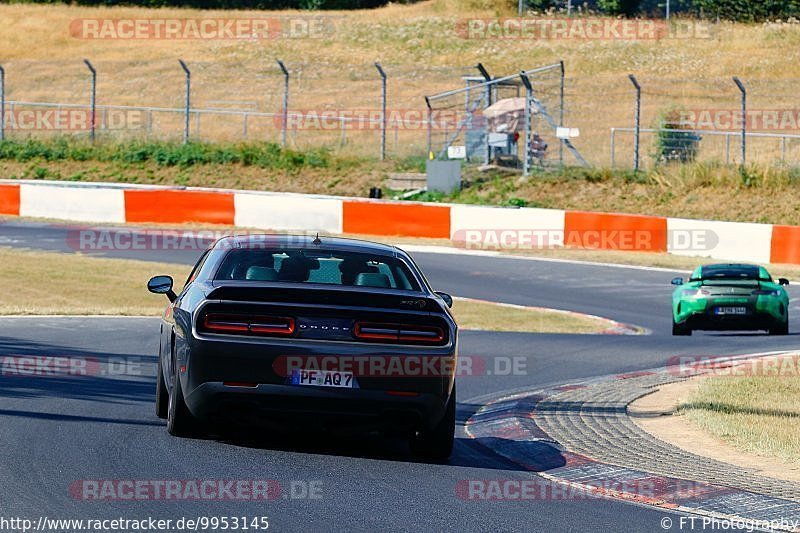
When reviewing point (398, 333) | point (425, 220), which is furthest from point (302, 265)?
point (425, 220)

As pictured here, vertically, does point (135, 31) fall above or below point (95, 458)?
above

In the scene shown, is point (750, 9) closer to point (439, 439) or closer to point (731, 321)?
point (731, 321)

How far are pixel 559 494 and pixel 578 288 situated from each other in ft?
54.6

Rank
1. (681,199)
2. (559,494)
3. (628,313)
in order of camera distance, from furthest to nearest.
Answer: (681,199) < (628,313) < (559,494)

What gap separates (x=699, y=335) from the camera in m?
19.8

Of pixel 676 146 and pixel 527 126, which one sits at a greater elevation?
pixel 527 126

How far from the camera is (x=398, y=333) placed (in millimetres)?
8305

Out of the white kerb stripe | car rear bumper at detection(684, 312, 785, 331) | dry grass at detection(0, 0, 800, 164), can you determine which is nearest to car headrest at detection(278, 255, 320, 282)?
car rear bumper at detection(684, 312, 785, 331)

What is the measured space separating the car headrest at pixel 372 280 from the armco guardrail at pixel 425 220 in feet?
67.2

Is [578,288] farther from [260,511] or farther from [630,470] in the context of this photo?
[260,511]

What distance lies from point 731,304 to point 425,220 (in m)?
13.4

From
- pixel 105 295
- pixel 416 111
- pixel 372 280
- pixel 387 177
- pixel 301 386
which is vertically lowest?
pixel 105 295

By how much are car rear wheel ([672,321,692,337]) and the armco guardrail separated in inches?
373

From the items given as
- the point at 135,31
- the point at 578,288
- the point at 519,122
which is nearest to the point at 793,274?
the point at 578,288
